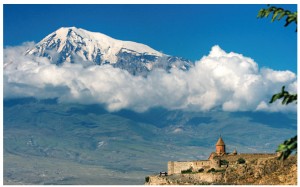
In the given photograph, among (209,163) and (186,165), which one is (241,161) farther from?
(186,165)

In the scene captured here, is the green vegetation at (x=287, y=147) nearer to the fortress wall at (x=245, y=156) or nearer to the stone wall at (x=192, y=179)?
the stone wall at (x=192, y=179)

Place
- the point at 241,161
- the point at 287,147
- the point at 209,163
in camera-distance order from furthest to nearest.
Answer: the point at 209,163, the point at 241,161, the point at 287,147

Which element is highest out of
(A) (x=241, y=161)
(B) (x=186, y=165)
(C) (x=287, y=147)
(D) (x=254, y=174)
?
(A) (x=241, y=161)

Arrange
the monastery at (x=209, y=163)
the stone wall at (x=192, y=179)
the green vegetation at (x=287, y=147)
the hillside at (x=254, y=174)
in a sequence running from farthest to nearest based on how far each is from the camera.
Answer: the monastery at (x=209, y=163), the stone wall at (x=192, y=179), the hillside at (x=254, y=174), the green vegetation at (x=287, y=147)

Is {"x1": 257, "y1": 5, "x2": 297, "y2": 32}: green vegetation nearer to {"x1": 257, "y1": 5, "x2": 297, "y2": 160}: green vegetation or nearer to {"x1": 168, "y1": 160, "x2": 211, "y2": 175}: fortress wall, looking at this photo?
{"x1": 257, "y1": 5, "x2": 297, "y2": 160}: green vegetation

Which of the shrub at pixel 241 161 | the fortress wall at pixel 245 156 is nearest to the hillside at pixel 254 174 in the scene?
the shrub at pixel 241 161

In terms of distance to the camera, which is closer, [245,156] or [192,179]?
[192,179]

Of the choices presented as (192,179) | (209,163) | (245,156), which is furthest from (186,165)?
(192,179)

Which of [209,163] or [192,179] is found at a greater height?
[209,163]

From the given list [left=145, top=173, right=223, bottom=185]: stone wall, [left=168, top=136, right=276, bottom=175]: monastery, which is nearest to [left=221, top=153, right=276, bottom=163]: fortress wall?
[left=168, top=136, right=276, bottom=175]: monastery

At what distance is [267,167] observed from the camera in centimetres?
5906

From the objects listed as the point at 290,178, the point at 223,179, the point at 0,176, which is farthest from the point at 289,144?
the point at 223,179

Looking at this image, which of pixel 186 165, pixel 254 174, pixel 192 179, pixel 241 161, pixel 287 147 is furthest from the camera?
pixel 186 165

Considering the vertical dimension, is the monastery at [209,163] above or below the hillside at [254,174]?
above
